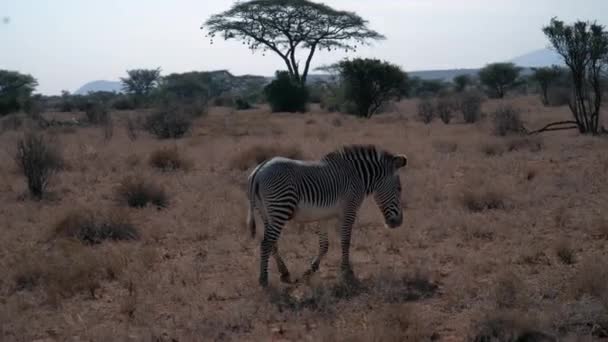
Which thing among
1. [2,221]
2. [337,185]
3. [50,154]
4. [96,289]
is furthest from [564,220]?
[50,154]

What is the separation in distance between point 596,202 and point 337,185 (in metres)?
5.47

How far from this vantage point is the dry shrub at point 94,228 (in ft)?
32.4

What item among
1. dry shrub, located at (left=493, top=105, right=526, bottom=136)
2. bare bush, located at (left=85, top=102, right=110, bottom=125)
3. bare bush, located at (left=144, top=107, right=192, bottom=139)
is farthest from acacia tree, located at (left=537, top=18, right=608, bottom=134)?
bare bush, located at (left=85, top=102, right=110, bottom=125)

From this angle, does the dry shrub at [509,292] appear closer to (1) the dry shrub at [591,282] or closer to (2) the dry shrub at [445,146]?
(1) the dry shrub at [591,282]

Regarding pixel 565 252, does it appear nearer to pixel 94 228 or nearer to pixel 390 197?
pixel 390 197

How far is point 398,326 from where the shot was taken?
5.70 m

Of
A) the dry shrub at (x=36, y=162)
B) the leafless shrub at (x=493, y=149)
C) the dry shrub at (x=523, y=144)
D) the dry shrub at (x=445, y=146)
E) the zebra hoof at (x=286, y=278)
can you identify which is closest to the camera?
the zebra hoof at (x=286, y=278)

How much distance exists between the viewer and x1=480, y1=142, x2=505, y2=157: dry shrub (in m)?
17.6

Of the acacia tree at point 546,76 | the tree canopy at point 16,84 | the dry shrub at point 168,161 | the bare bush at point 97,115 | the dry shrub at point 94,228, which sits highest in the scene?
the tree canopy at point 16,84

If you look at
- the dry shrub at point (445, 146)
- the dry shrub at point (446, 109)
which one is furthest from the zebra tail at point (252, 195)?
the dry shrub at point (446, 109)

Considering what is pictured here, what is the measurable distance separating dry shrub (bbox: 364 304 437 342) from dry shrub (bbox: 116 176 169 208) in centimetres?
710

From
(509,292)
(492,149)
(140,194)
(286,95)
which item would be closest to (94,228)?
(140,194)

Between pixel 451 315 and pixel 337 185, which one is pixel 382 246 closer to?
pixel 337 185

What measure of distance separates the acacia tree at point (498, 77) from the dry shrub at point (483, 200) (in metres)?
51.7
